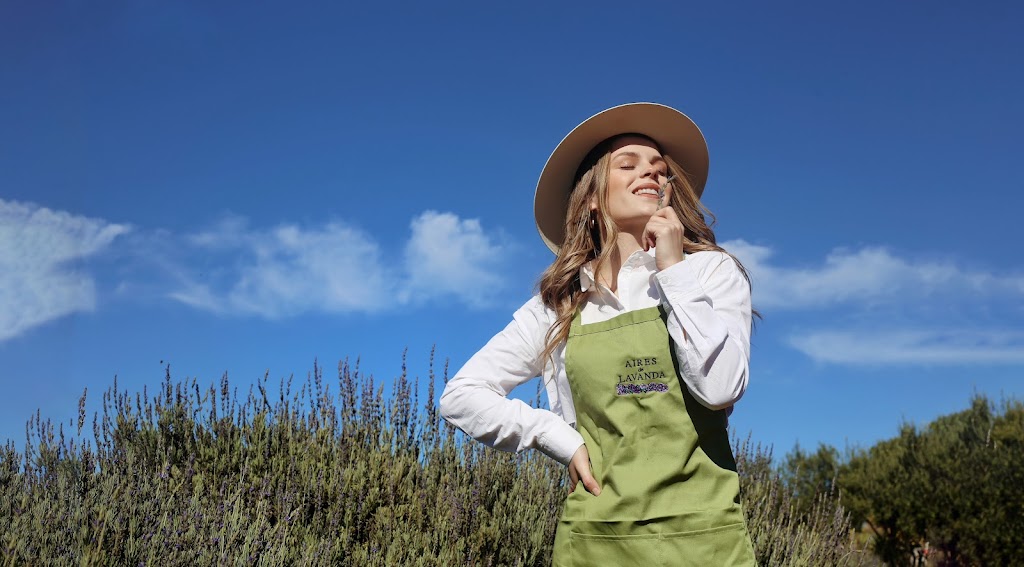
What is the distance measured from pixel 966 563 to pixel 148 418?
7.29m

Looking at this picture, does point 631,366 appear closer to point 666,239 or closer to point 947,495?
point 666,239

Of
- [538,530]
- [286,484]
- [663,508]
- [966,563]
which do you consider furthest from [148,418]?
[966,563]

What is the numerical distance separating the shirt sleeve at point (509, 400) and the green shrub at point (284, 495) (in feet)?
3.27

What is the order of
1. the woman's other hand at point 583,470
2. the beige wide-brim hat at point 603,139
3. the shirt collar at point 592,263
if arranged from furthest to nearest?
the beige wide-brim hat at point 603,139 < the shirt collar at point 592,263 < the woman's other hand at point 583,470

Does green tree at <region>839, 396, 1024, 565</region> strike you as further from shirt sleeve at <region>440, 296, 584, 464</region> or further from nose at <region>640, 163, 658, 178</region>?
shirt sleeve at <region>440, 296, 584, 464</region>

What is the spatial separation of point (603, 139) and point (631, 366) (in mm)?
1137

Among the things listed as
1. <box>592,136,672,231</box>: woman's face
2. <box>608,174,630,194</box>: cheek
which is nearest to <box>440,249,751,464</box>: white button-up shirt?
<box>592,136,672,231</box>: woman's face

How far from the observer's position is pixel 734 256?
104 inches

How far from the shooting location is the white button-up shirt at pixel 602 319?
2.14m

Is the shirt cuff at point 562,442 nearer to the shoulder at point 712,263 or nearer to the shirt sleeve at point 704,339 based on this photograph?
the shirt sleeve at point 704,339

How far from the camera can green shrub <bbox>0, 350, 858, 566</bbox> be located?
2.80 metres

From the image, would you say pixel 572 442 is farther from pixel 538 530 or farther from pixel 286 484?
pixel 286 484

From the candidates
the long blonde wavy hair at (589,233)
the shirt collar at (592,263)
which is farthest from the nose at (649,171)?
the shirt collar at (592,263)

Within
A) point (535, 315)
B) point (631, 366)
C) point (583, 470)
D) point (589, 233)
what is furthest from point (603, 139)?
point (583, 470)
